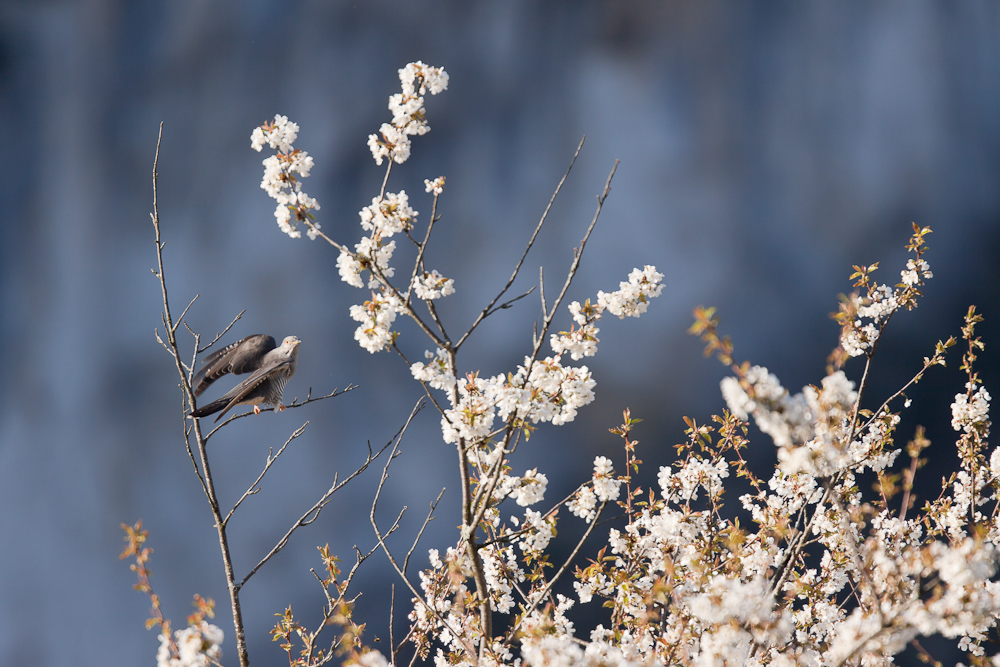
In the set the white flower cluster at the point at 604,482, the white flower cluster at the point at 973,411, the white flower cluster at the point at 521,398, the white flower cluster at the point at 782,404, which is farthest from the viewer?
the white flower cluster at the point at 973,411

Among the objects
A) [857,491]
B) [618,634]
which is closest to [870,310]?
[857,491]

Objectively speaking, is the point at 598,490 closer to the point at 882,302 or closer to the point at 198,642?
the point at 198,642

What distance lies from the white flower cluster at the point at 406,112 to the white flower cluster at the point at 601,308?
69 centimetres

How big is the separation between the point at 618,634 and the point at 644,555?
1.41 feet

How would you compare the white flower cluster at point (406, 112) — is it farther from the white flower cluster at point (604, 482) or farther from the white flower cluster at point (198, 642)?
the white flower cluster at point (198, 642)

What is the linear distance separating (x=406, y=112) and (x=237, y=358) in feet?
3.71

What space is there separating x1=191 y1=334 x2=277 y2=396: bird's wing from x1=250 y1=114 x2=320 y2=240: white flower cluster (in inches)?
29.1

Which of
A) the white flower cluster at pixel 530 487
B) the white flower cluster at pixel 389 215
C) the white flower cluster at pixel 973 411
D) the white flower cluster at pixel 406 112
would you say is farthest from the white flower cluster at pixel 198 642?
the white flower cluster at pixel 973 411

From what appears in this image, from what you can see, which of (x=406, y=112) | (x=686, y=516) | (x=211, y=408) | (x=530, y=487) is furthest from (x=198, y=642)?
(x=686, y=516)

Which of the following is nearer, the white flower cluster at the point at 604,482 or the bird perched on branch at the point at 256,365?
the white flower cluster at the point at 604,482

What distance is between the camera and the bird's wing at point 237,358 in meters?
2.34

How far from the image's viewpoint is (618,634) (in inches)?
76.4

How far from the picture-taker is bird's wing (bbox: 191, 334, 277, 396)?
2342 millimetres

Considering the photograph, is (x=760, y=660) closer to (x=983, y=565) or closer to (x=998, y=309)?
(x=983, y=565)
